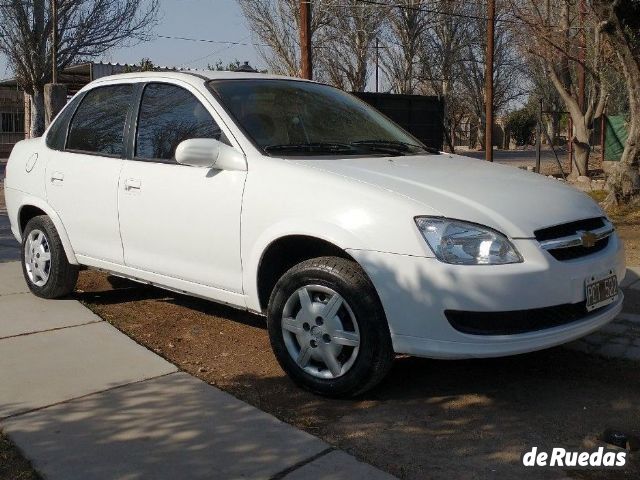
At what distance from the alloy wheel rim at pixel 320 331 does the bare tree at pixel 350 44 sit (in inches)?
1391

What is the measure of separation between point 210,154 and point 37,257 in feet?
7.79

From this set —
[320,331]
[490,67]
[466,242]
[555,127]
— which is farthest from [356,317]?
[555,127]

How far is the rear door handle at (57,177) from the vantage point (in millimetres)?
5771

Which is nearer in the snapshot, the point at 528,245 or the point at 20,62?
the point at 528,245

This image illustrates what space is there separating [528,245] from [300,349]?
130 centimetres

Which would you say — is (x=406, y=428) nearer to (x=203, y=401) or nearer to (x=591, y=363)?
(x=203, y=401)

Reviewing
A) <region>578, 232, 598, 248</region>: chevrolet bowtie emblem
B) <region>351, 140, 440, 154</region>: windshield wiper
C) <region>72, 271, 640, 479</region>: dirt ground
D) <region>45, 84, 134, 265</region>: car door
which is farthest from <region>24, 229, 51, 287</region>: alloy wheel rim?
<region>578, 232, 598, 248</region>: chevrolet bowtie emblem

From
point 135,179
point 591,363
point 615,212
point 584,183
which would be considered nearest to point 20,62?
point 584,183

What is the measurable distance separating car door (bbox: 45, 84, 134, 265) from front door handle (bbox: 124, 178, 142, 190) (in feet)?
0.40

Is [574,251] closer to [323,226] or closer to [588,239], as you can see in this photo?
[588,239]

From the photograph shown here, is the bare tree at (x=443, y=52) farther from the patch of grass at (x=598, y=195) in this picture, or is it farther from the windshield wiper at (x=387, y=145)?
the windshield wiper at (x=387, y=145)

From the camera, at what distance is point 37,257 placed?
20.3ft

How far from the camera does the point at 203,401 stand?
4070mm

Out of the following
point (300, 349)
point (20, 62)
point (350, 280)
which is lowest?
point (300, 349)
